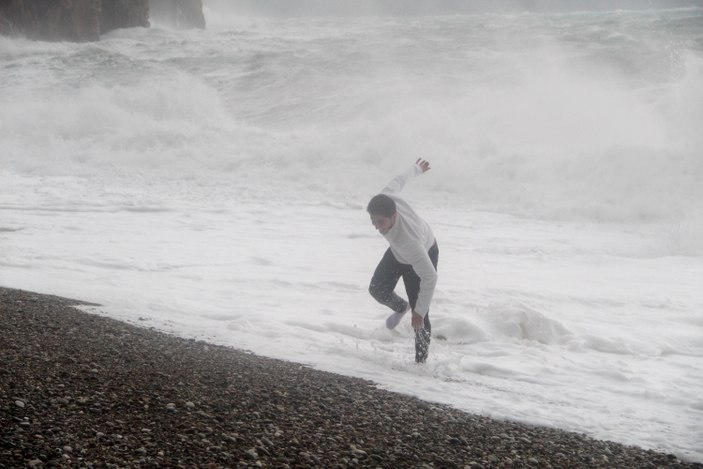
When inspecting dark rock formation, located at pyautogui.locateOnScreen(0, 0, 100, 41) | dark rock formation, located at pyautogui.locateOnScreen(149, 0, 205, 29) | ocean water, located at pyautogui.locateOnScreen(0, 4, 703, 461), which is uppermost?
dark rock formation, located at pyautogui.locateOnScreen(149, 0, 205, 29)

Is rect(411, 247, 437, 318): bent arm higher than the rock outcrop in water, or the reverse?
the rock outcrop in water

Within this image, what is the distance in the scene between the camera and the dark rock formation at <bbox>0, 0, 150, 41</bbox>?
35.8m

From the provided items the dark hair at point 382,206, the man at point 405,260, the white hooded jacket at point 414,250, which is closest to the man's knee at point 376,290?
the man at point 405,260

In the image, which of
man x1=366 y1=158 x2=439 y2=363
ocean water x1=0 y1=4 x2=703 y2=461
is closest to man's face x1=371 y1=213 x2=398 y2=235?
man x1=366 y1=158 x2=439 y2=363

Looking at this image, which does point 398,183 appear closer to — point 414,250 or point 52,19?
point 414,250

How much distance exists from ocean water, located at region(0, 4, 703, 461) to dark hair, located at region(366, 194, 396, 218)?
4.11 ft

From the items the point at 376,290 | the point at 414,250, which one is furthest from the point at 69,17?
the point at 414,250

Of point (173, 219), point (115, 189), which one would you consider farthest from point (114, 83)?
point (173, 219)

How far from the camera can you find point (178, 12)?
161 feet

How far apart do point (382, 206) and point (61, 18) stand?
37.3 m

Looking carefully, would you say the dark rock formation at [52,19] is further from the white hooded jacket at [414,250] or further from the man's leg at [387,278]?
the white hooded jacket at [414,250]

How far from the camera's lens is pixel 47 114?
2408 cm

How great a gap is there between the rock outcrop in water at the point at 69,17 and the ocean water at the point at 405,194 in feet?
5.49

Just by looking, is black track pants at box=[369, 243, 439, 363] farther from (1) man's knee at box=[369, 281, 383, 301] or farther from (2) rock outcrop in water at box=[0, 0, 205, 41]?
(2) rock outcrop in water at box=[0, 0, 205, 41]
